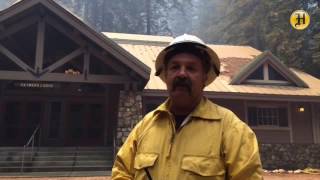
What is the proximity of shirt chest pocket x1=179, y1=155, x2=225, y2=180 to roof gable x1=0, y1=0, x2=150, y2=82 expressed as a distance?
1059cm

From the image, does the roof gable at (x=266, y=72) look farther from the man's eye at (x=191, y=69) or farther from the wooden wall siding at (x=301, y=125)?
the man's eye at (x=191, y=69)

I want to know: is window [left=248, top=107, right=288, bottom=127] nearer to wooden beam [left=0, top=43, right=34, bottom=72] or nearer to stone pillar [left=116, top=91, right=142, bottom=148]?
stone pillar [left=116, top=91, right=142, bottom=148]

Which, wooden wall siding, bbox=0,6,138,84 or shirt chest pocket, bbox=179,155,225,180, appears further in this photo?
wooden wall siding, bbox=0,6,138,84

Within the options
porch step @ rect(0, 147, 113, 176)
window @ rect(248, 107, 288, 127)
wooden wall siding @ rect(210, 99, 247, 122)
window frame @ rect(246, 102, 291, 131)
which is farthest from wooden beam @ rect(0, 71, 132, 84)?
window @ rect(248, 107, 288, 127)

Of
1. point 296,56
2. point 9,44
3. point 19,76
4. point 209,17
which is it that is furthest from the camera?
point 209,17

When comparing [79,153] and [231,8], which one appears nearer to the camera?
[79,153]

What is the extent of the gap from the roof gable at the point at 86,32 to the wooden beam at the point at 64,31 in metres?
0.29

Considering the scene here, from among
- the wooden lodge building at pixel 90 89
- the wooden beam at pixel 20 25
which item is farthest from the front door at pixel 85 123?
the wooden beam at pixel 20 25

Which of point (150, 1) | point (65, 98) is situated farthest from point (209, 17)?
point (65, 98)

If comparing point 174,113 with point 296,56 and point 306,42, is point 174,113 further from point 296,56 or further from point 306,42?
point 306,42

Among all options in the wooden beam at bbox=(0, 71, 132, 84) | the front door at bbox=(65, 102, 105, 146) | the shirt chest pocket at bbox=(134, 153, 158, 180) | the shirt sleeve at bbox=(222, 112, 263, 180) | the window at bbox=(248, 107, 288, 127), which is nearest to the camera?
the shirt sleeve at bbox=(222, 112, 263, 180)

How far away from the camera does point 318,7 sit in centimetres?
2516

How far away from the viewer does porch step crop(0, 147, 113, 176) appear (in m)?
10.8

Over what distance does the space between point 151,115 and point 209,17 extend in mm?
45067
